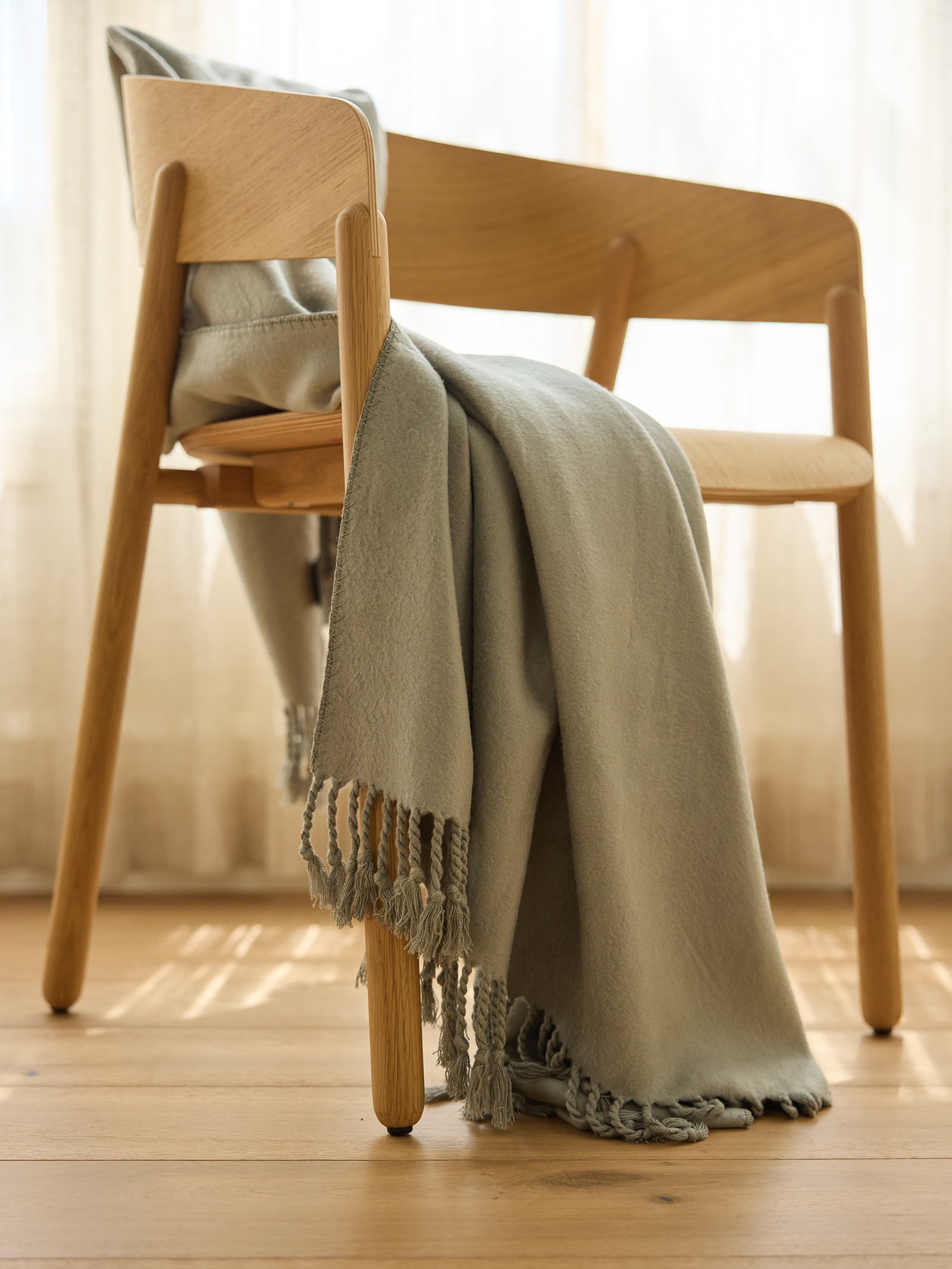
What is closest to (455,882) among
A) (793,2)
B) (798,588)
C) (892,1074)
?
(892,1074)

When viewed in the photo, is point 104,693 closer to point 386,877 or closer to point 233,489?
point 233,489

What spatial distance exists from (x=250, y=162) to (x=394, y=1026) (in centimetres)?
57

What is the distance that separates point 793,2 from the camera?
1.51 meters

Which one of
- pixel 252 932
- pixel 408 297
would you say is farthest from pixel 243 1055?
pixel 408 297

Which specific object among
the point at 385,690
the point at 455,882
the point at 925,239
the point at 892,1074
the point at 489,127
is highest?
the point at 489,127

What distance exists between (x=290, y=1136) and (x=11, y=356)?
1.08 metres

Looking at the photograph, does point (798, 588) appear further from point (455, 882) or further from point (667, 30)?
point (455, 882)

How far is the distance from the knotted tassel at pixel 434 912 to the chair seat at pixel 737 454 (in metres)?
0.30

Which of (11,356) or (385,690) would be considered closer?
(385,690)

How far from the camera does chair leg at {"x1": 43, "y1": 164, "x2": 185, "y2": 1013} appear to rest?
95cm

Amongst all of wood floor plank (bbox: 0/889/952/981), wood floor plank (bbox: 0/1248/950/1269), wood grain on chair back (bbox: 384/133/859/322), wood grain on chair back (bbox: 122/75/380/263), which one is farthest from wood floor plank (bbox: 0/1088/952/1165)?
wood grain on chair back (bbox: 384/133/859/322)

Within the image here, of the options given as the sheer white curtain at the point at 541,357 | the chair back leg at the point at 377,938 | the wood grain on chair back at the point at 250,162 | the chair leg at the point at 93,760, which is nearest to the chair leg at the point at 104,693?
the chair leg at the point at 93,760

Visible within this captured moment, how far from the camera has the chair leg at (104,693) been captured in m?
0.95

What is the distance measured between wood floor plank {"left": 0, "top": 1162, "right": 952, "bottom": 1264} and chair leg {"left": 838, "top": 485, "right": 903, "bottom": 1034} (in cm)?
29
